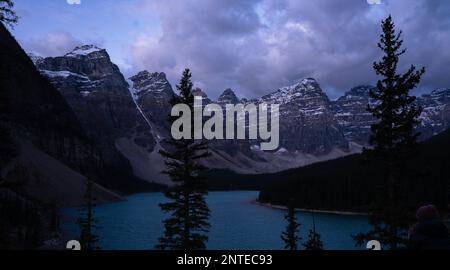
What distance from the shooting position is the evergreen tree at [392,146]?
75.2 ft

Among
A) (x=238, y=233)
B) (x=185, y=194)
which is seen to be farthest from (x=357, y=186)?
(x=185, y=194)

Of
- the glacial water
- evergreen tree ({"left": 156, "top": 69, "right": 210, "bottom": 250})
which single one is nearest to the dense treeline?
the glacial water

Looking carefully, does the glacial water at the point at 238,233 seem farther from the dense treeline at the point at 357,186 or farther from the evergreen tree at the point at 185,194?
the evergreen tree at the point at 185,194

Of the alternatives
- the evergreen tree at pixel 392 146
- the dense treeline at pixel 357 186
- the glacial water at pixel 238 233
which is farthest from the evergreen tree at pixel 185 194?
the dense treeline at pixel 357 186

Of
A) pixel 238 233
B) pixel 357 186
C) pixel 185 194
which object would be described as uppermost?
pixel 357 186

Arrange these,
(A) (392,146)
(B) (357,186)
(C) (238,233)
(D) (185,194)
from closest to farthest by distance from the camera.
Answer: (A) (392,146) → (D) (185,194) → (C) (238,233) → (B) (357,186)

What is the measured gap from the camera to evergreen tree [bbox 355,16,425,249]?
75.2 ft

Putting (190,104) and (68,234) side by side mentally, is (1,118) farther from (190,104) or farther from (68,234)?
(68,234)

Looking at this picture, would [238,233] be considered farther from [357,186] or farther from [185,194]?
[357,186]

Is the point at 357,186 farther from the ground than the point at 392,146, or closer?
farther from the ground

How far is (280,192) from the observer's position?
171 meters

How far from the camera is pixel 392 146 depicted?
23234mm
